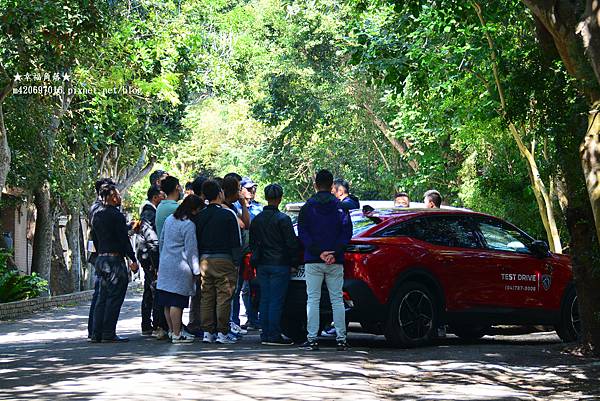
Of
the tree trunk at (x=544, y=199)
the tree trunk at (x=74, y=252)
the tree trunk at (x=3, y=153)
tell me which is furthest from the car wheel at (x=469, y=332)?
the tree trunk at (x=74, y=252)

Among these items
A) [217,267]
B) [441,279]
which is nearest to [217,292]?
[217,267]

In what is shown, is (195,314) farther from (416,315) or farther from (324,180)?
(416,315)

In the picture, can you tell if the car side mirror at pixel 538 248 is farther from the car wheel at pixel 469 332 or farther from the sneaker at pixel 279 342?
the sneaker at pixel 279 342

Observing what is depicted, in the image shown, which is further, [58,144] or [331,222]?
[58,144]

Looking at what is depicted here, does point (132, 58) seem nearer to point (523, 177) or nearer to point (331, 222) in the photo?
point (523, 177)

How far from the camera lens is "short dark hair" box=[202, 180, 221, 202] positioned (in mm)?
15219

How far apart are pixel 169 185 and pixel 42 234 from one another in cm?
1485

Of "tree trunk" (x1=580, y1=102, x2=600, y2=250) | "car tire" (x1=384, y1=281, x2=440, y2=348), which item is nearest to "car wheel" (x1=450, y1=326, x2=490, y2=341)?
"car tire" (x1=384, y1=281, x2=440, y2=348)

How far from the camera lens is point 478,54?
886 inches

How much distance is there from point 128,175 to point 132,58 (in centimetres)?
1716

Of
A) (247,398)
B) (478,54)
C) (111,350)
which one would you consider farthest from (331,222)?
(478,54)

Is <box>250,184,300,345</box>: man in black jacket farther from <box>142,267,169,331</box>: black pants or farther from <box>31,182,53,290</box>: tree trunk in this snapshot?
<box>31,182,53,290</box>: tree trunk

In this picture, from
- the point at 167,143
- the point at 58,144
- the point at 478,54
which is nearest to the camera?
the point at 478,54

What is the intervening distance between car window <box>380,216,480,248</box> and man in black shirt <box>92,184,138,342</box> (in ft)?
11.2
